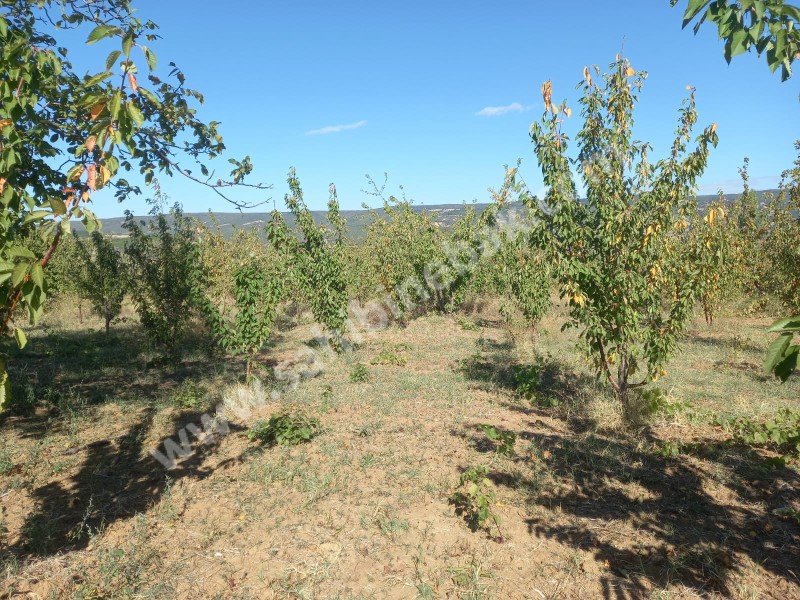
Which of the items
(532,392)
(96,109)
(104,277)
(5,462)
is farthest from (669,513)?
(104,277)

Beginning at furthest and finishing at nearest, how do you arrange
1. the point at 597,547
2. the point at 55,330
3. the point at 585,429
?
the point at 55,330
the point at 585,429
the point at 597,547

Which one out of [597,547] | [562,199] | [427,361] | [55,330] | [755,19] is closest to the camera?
[755,19]

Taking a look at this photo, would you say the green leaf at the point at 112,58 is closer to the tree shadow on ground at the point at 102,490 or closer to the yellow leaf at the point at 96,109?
the yellow leaf at the point at 96,109

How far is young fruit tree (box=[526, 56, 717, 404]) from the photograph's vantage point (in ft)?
20.4

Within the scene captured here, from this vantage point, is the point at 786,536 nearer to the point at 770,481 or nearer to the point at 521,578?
the point at 770,481

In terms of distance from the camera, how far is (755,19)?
6.35ft

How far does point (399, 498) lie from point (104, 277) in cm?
1417

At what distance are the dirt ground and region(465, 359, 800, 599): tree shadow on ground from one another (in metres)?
0.02

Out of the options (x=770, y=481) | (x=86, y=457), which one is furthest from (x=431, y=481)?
(x=86, y=457)

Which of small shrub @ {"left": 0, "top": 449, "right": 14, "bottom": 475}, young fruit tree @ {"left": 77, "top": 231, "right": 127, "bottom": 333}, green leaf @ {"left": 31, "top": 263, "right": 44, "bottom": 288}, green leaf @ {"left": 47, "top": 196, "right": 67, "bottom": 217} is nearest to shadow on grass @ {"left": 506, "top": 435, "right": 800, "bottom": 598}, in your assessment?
green leaf @ {"left": 31, "top": 263, "right": 44, "bottom": 288}

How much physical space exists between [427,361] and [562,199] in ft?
20.4

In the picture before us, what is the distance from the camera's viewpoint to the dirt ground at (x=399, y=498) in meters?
3.78

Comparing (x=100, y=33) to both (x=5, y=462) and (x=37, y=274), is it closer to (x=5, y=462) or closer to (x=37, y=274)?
(x=37, y=274)

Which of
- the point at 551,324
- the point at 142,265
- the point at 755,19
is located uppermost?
the point at 755,19
